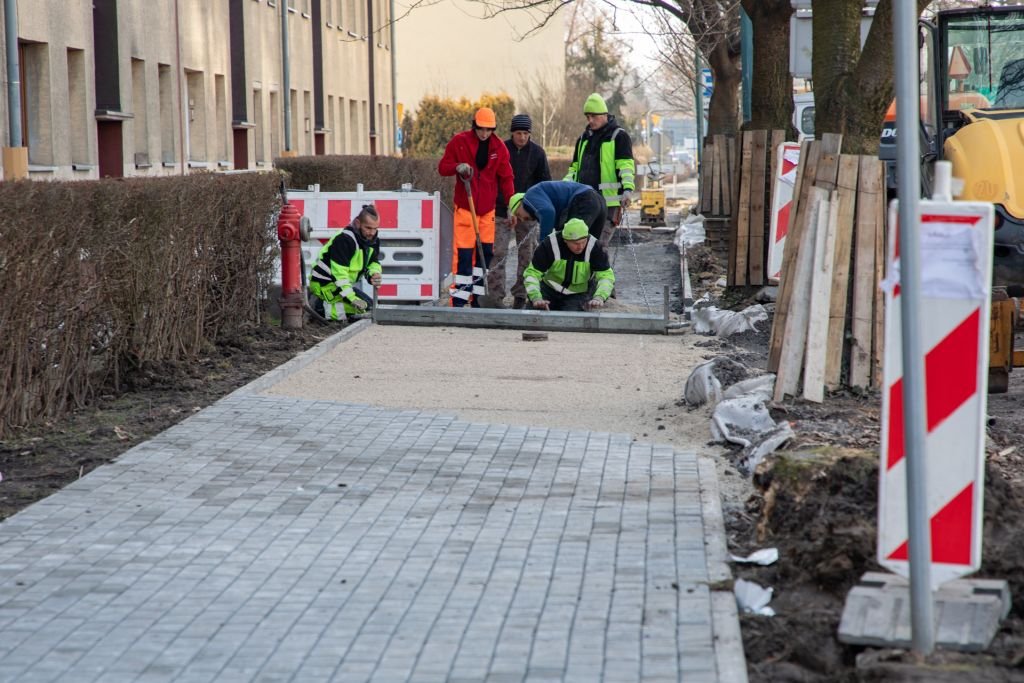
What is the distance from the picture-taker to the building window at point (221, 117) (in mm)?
32062

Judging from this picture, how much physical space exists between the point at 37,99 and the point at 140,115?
4.77 metres

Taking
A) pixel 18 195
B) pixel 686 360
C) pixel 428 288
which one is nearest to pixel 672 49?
pixel 428 288

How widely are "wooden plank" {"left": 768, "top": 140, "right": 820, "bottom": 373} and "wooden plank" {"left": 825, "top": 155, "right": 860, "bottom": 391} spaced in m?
0.23

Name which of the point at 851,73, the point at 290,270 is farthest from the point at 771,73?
the point at 290,270

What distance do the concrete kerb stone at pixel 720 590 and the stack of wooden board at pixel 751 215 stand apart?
340 inches

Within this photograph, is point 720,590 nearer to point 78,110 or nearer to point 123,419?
point 123,419

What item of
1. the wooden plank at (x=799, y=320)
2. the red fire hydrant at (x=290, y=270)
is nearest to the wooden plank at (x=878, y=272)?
the wooden plank at (x=799, y=320)

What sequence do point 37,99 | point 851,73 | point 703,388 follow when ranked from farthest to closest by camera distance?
point 37,99 < point 851,73 < point 703,388

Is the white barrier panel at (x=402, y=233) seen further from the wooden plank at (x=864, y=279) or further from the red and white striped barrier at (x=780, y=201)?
the wooden plank at (x=864, y=279)

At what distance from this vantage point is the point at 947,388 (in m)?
4.73

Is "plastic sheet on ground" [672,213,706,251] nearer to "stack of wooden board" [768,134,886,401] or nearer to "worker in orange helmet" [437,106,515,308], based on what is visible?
"worker in orange helmet" [437,106,515,308]

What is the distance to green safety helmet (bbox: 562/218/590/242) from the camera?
44.4 feet

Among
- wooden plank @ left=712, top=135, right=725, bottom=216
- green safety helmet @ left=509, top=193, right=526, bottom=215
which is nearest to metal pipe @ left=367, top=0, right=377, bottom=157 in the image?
wooden plank @ left=712, top=135, right=725, bottom=216

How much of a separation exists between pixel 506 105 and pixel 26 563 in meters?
53.4
